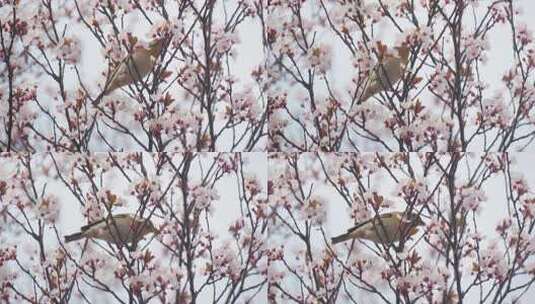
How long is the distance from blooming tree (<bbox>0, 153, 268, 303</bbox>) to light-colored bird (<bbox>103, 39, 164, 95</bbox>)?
8.0 inches

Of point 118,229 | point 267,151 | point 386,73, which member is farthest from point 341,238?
point 118,229

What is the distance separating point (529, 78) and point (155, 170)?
3.65 ft

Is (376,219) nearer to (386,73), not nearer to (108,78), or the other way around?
(386,73)

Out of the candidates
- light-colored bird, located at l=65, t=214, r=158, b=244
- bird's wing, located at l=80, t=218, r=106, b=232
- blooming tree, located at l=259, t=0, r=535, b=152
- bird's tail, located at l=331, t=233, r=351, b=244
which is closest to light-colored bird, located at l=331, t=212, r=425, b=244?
bird's tail, located at l=331, t=233, r=351, b=244

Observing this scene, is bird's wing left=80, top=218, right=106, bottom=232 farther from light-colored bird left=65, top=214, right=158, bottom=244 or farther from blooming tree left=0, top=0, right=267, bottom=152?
blooming tree left=0, top=0, right=267, bottom=152

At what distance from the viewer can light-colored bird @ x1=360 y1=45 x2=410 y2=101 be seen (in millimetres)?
2379

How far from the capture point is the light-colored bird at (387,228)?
2.35 meters

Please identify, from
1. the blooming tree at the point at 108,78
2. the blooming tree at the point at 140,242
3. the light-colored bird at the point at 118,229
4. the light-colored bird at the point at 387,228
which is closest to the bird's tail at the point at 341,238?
the light-colored bird at the point at 387,228

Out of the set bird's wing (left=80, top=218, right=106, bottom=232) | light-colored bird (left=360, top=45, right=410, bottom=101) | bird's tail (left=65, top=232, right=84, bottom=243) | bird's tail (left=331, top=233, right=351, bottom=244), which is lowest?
bird's tail (left=331, top=233, right=351, bottom=244)

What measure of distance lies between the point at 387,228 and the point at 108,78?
0.90m

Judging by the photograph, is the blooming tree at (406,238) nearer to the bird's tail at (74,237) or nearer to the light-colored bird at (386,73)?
the light-colored bird at (386,73)

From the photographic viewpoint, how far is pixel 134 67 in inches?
91.4

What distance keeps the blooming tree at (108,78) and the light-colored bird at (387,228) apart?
0.42 m

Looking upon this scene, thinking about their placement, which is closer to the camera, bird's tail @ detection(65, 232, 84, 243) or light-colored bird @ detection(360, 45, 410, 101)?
bird's tail @ detection(65, 232, 84, 243)
